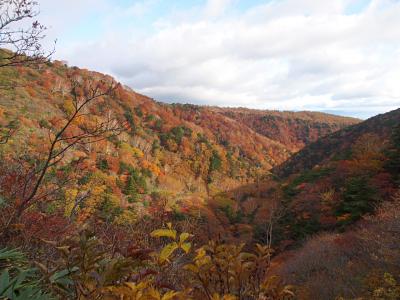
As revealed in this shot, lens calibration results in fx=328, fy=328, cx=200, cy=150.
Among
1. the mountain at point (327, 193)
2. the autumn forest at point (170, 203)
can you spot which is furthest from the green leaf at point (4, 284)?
the mountain at point (327, 193)

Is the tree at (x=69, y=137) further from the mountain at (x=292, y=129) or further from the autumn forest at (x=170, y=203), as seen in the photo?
the mountain at (x=292, y=129)

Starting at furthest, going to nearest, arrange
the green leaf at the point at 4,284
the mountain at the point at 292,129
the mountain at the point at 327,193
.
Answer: the mountain at the point at 292,129, the mountain at the point at 327,193, the green leaf at the point at 4,284

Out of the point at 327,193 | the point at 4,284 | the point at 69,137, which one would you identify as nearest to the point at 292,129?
the point at 327,193

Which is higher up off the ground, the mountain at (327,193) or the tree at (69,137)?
the tree at (69,137)

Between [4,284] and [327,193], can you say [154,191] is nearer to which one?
[327,193]

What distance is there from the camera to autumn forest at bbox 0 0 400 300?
2.03 metres

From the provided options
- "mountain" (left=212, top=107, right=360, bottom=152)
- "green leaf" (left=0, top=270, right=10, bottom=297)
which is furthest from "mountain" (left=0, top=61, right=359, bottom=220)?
"mountain" (left=212, top=107, right=360, bottom=152)

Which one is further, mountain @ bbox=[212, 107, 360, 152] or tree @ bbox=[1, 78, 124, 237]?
mountain @ bbox=[212, 107, 360, 152]

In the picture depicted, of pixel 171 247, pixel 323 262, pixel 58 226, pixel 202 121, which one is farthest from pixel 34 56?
pixel 202 121

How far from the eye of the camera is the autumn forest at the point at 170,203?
2025 mm

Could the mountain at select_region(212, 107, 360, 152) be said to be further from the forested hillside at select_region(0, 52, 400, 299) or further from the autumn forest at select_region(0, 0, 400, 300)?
the forested hillside at select_region(0, 52, 400, 299)

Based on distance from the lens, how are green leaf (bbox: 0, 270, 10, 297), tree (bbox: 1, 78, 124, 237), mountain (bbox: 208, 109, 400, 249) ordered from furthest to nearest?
mountain (bbox: 208, 109, 400, 249)
tree (bbox: 1, 78, 124, 237)
green leaf (bbox: 0, 270, 10, 297)

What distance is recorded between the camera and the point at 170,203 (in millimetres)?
46688

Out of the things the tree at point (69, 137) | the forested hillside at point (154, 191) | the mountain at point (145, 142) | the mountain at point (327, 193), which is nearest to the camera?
the forested hillside at point (154, 191)
